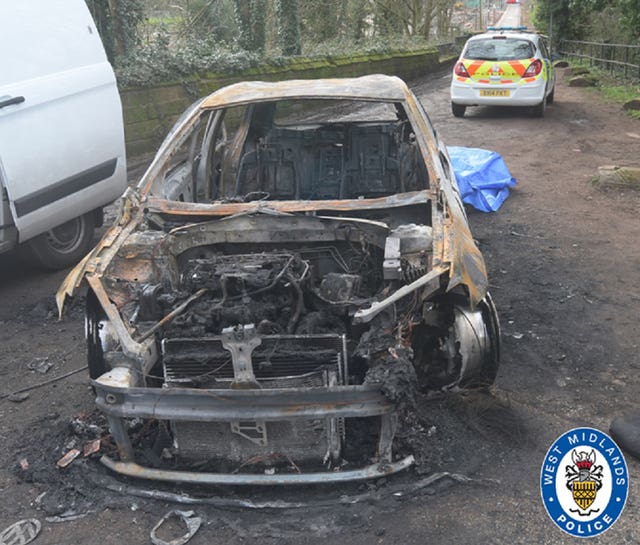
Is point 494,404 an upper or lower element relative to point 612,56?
upper

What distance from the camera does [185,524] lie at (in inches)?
119

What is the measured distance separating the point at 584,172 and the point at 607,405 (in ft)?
20.9

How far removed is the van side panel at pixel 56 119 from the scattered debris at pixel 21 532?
2.92 metres

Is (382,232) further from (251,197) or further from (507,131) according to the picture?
(507,131)

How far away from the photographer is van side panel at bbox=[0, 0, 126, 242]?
17.5 ft

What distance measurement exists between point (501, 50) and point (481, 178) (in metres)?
6.33

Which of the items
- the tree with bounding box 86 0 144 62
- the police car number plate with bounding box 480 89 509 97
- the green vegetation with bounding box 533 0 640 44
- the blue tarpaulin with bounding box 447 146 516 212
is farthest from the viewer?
the green vegetation with bounding box 533 0 640 44

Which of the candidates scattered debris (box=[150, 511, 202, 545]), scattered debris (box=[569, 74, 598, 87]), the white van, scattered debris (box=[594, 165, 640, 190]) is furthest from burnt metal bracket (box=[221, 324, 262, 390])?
scattered debris (box=[569, 74, 598, 87])

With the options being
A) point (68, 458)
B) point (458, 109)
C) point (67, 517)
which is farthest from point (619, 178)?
point (67, 517)

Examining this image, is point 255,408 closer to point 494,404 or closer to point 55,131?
point 494,404

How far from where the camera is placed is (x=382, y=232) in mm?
3967

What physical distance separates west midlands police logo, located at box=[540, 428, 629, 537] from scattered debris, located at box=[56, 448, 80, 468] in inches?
88.8

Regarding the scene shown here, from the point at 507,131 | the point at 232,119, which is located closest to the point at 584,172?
the point at 507,131

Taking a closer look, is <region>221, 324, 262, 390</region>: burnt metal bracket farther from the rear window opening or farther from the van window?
the van window
